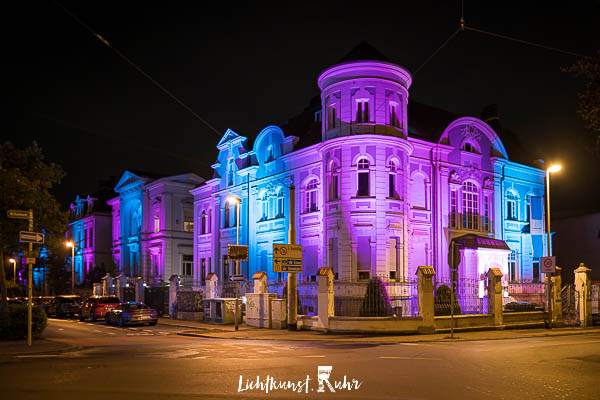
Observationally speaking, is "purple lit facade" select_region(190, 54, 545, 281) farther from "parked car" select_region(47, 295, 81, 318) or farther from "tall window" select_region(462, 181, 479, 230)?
"parked car" select_region(47, 295, 81, 318)

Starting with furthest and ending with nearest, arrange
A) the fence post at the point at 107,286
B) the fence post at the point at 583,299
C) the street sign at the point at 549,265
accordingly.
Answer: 1. the fence post at the point at 107,286
2. the fence post at the point at 583,299
3. the street sign at the point at 549,265

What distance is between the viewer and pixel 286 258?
23.8m

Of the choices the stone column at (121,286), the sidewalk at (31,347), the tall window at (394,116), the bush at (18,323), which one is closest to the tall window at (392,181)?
the tall window at (394,116)

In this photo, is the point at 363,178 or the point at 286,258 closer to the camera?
the point at 286,258

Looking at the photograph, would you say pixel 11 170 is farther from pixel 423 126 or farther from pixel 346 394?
pixel 423 126

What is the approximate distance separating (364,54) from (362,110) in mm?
3007

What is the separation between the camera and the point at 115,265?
197 ft

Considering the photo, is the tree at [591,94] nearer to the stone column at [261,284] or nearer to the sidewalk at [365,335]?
the sidewalk at [365,335]

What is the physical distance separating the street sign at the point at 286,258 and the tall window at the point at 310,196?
39.2 feet

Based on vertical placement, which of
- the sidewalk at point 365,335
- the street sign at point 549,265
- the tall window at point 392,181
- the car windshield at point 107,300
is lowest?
the sidewalk at point 365,335

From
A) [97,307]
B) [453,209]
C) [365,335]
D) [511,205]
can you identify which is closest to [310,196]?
[453,209]

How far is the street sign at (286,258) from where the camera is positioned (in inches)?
931

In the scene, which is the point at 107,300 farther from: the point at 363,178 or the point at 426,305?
the point at 426,305

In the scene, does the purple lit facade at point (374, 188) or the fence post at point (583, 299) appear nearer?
the fence post at point (583, 299)
